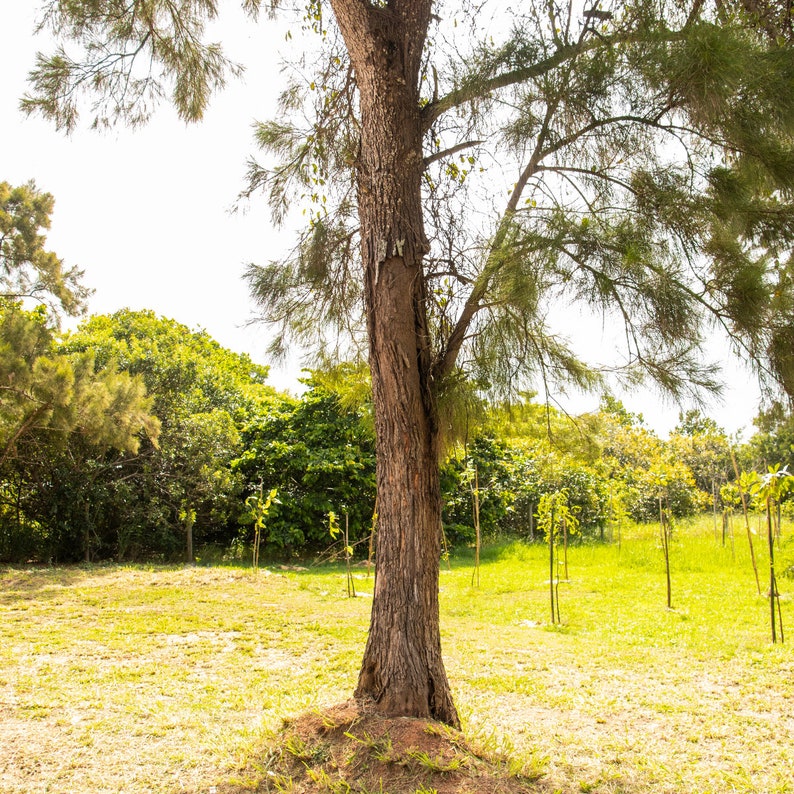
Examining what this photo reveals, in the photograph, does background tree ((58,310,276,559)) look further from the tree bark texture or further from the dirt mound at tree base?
the dirt mound at tree base

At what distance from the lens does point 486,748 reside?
2.85 metres

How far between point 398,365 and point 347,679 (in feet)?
6.63

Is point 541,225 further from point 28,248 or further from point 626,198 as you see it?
point 28,248

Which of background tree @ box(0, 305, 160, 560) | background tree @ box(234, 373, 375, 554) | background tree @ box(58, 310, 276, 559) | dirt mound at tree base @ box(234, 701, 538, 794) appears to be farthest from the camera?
background tree @ box(234, 373, 375, 554)

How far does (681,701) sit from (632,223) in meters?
2.55

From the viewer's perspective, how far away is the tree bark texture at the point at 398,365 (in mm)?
2916

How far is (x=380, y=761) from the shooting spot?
2613 mm

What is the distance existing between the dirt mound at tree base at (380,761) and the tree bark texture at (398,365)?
0.14 meters

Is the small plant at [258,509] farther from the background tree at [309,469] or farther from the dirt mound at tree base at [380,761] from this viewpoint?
the dirt mound at tree base at [380,761]

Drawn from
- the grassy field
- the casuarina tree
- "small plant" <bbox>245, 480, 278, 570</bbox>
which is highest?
the casuarina tree

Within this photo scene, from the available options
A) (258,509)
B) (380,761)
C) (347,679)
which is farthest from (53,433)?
(380,761)

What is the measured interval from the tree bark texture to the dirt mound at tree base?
5.4 inches

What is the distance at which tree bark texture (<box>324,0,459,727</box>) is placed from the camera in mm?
2916

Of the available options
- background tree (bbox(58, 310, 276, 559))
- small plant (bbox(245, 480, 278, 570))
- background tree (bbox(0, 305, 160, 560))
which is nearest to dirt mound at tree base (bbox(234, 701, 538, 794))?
small plant (bbox(245, 480, 278, 570))
